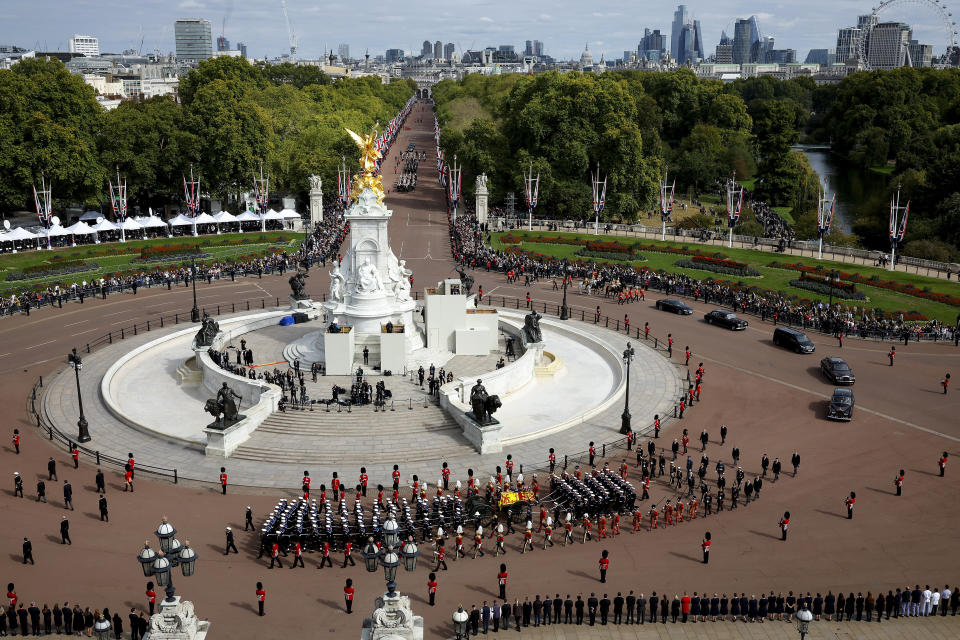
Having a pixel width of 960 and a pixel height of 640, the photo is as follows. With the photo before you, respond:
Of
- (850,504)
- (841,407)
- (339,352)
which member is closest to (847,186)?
(841,407)

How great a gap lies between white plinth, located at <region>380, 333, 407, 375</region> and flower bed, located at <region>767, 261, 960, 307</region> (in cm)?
3597

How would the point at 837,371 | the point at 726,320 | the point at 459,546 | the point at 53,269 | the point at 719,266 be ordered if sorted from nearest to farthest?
the point at 459,546 → the point at 837,371 → the point at 726,320 → the point at 53,269 → the point at 719,266

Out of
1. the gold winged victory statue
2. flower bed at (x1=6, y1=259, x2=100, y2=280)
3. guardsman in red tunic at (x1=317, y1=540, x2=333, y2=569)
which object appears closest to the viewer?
guardsman in red tunic at (x1=317, y1=540, x2=333, y2=569)

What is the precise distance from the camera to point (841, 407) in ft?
116

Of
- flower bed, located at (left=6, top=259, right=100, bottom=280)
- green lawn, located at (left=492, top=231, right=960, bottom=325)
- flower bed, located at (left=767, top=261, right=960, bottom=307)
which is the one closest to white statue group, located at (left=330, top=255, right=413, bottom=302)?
green lawn, located at (left=492, top=231, right=960, bottom=325)

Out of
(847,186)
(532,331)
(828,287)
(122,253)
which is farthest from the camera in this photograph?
(847,186)

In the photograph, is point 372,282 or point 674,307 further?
point 674,307

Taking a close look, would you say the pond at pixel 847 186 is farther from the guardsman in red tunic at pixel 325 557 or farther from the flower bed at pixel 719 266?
the guardsman in red tunic at pixel 325 557

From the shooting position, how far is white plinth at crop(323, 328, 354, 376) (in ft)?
128

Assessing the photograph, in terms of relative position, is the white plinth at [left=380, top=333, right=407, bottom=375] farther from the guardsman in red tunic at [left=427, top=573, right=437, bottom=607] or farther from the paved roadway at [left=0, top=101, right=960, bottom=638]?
the guardsman in red tunic at [left=427, top=573, right=437, bottom=607]

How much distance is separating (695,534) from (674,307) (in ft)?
98.4

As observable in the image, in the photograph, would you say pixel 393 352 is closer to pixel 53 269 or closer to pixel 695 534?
pixel 695 534

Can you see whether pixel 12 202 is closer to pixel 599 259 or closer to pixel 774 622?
pixel 599 259

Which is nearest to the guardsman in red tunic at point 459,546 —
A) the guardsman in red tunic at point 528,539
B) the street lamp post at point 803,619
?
the guardsman in red tunic at point 528,539
